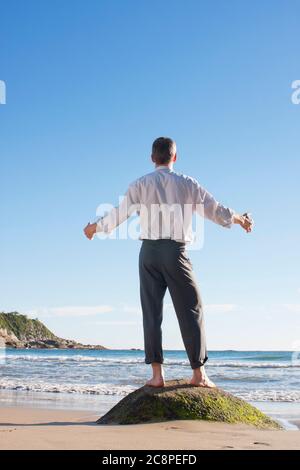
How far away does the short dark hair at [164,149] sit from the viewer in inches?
205

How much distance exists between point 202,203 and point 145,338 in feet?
4.01

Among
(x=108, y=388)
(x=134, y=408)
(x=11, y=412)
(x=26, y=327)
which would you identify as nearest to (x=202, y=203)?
(x=134, y=408)

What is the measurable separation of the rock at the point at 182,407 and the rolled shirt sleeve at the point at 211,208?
1.46m

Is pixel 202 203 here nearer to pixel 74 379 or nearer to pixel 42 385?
pixel 42 385

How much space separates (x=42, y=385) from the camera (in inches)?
459

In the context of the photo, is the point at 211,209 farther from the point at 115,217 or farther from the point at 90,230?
the point at 90,230

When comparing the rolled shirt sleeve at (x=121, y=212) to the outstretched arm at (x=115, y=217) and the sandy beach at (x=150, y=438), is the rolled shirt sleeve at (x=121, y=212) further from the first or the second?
the sandy beach at (x=150, y=438)

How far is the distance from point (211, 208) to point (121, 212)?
2.47ft

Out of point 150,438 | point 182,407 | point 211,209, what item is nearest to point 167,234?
point 211,209

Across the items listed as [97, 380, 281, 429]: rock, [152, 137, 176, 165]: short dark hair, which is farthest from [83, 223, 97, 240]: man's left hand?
[97, 380, 281, 429]: rock

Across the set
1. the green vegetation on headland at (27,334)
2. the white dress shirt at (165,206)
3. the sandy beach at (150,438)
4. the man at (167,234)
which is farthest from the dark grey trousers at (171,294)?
the green vegetation on headland at (27,334)

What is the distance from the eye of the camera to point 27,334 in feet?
319
